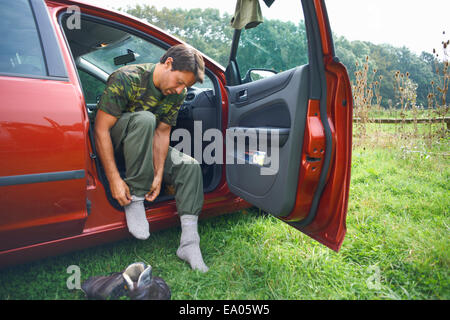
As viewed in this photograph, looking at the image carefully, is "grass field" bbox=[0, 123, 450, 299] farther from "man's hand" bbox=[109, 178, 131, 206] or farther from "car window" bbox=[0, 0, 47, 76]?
"car window" bbox=[0, 0, 47, 76]

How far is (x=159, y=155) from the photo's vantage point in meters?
1.70

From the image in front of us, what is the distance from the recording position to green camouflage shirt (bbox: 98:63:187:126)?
1.41m

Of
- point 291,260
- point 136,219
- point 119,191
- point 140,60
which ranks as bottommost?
point 291,260

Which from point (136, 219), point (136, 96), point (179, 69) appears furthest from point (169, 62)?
point (136, 219)

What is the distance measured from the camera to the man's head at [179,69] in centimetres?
151

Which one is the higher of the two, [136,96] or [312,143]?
[136,96]

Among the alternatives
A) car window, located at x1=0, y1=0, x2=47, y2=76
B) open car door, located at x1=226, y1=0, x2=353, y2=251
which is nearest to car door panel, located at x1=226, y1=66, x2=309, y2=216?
open car door, located at x1=226, y1=0, x2=353, y2=251

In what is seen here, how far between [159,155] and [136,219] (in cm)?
44

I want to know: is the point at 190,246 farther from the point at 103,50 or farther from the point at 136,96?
the point at 103,50

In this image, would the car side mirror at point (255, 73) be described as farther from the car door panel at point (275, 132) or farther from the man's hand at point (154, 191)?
the man's hand at point (154, 191)

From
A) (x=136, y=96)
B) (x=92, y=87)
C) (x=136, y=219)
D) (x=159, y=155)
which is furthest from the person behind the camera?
(x=92, y=87)

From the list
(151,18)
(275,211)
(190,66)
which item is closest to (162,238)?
(275,211)
